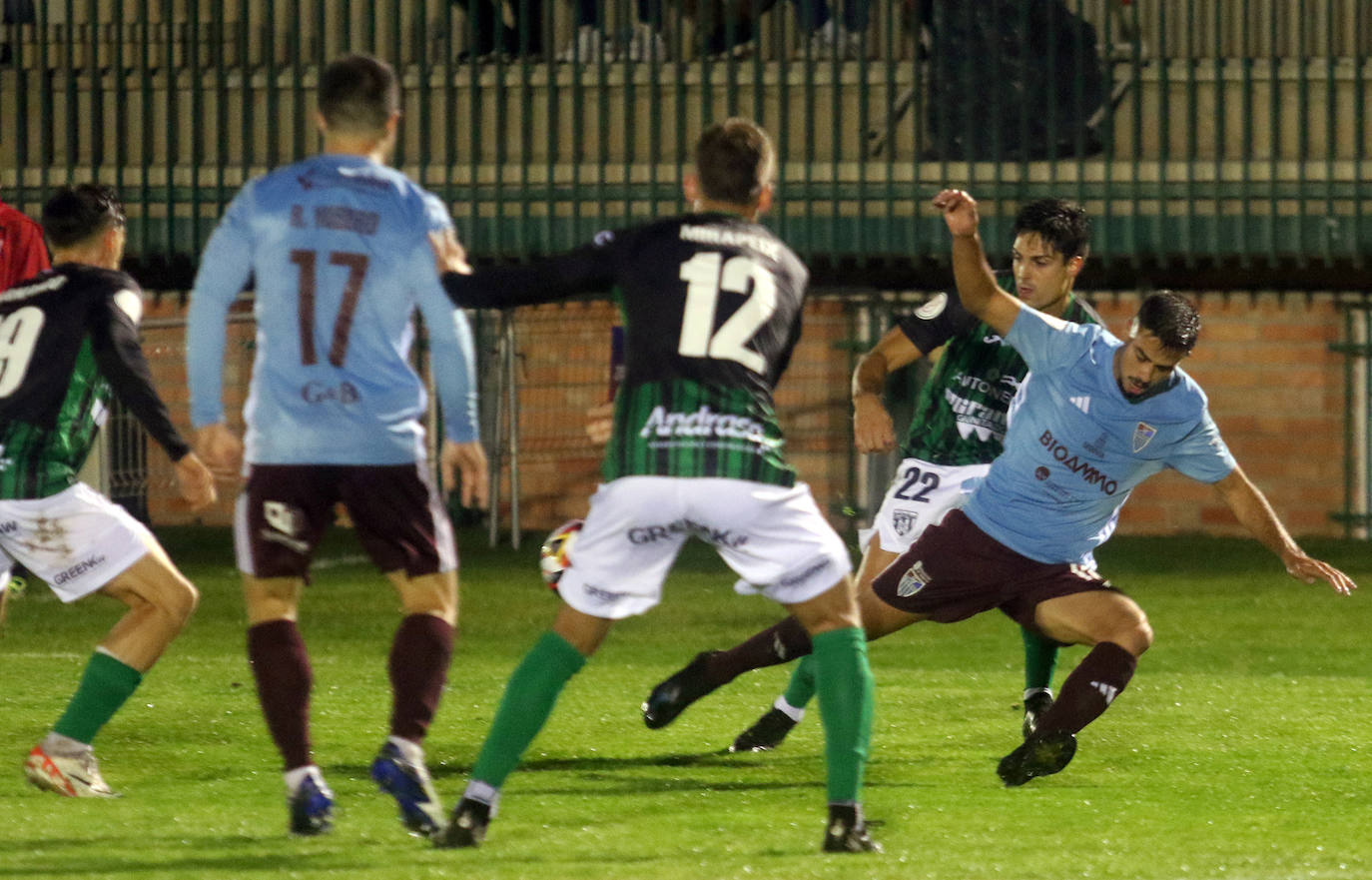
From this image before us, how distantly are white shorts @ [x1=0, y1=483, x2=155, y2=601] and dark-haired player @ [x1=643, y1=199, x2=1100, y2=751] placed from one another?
160 centimetres

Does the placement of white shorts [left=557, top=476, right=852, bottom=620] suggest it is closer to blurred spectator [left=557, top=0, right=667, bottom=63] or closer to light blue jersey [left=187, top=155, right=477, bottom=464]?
light blue jersey [left=187, top=155, right=477, bottom=464]

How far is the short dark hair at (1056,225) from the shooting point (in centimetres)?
627

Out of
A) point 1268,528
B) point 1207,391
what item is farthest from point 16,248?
point 1207,391

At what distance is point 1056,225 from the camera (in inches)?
247

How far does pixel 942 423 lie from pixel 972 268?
4.58 feet

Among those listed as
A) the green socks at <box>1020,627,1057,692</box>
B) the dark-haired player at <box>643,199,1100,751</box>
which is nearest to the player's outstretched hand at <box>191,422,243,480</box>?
the dark-haired player at <box>643,199,1100,751</box>

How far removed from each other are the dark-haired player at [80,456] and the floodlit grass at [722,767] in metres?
0.28

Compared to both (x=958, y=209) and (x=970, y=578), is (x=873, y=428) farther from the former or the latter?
(x=958, y=209)

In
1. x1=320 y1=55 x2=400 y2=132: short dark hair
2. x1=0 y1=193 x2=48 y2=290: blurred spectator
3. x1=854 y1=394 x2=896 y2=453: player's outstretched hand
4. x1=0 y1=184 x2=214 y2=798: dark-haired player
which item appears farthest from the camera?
x1=0 y1=193 x2=48 y2=290: blurred spectator

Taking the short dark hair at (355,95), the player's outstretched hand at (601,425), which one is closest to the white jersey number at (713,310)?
the player's outstretched hand at (601,425)

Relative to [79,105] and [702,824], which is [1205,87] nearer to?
[79,105]

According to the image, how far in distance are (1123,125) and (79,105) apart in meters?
6.42

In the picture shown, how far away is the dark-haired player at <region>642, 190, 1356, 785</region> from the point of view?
18.5ft

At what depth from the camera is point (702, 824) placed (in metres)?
5.31
